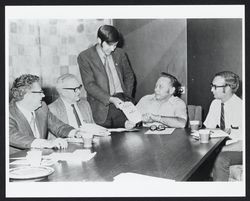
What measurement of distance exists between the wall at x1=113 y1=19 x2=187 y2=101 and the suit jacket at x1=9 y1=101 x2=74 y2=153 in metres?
1.87

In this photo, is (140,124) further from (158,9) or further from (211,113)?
(158,9)

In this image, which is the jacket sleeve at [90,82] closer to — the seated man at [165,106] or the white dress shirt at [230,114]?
the seated man at [165,106]

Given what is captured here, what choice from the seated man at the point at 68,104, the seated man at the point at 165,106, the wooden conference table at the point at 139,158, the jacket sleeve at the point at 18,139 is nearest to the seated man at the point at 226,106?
the seated man at the point at 165,106

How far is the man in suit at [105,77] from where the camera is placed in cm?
355

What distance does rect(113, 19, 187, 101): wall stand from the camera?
4.33 meters

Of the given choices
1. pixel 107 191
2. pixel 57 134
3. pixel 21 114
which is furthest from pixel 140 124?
pixel 107 191

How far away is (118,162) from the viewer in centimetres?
208

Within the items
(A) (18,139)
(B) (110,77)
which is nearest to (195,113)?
(B) (110,77)

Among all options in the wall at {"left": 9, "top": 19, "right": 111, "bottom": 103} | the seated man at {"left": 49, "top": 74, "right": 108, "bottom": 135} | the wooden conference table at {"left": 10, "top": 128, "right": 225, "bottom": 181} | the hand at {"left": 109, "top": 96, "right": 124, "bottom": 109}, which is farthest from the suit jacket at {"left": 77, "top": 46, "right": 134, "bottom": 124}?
the wooden conference table at {"left": 10, "top": 128, "right": 225, "bottom": 181}

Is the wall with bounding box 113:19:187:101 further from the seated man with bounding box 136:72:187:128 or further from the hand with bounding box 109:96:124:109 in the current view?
the hand with bounding box 109:96:124:109

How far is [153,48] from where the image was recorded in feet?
14.8

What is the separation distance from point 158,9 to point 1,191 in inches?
60.9

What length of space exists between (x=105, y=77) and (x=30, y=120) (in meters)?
1.12

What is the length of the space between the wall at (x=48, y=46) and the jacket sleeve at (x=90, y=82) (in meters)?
0.64
